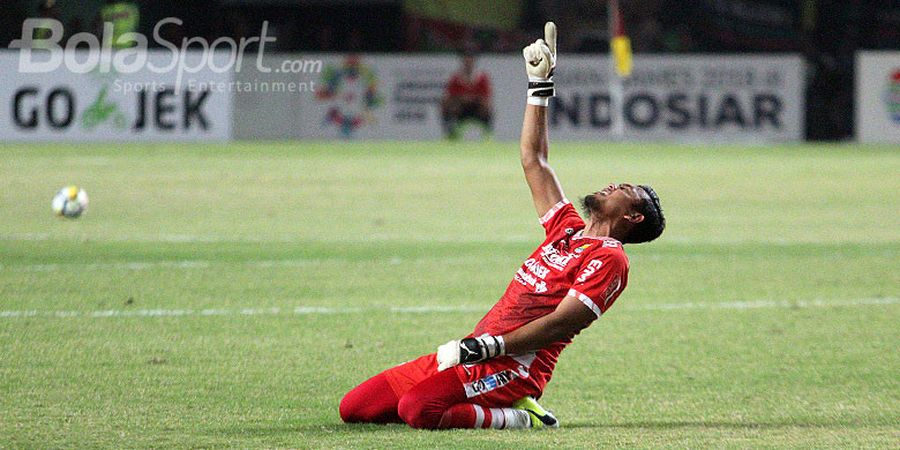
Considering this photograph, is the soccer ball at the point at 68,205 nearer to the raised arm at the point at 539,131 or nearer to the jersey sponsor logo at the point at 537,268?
the raised arm at the point at 539,131

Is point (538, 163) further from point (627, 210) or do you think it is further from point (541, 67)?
point (627, 210)

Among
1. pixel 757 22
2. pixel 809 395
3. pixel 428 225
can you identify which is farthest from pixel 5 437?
pixel 757 22

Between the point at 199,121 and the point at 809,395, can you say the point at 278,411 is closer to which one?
the point at 809,395

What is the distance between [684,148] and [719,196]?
12982 mm

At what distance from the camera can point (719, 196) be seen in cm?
2181

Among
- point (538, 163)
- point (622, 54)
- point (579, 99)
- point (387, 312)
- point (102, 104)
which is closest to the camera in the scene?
point (538, 163)

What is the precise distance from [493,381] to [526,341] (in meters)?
0.32

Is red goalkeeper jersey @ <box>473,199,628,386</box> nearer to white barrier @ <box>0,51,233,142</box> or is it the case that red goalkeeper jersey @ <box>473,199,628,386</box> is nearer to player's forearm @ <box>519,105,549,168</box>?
player's forearm @ <box>519,105,549,168</box>

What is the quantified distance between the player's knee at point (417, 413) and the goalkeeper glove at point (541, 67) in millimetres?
1642

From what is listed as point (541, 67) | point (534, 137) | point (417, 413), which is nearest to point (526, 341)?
point (417, 413)

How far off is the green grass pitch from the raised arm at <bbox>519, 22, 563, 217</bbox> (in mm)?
1102

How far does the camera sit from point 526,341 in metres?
6.51

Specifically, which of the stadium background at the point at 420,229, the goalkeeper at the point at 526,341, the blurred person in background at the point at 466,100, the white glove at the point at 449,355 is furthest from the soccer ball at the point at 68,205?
the blurred person in background at the point at 466,100

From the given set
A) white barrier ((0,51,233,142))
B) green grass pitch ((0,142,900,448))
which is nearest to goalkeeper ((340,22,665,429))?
green grass pitch ((0,142,900,448))
